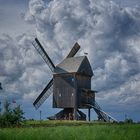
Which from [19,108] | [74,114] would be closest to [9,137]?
[19,108]

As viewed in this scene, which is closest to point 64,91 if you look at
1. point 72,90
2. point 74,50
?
point 72,90

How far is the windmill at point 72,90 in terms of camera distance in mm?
53312

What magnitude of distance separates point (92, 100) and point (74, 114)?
4066 mm

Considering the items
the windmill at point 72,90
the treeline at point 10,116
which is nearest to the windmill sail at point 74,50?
the windmill at point 72,90

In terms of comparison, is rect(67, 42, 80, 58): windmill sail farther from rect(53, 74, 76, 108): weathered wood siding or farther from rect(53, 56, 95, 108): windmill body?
rect(53, 74, 76, 108): weathered wood siding

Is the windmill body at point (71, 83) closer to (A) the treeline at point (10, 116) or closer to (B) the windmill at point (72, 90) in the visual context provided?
(B) the windmill at point (72, 90)

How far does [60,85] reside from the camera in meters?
54.4

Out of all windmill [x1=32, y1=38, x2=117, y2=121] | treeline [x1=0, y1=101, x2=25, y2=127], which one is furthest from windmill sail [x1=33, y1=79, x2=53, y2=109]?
treeline [x1=0, y1=101, x2=25, y2=127]

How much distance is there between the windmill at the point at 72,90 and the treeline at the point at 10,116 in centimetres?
1899

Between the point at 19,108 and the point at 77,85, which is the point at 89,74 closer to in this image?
the point at 77,85

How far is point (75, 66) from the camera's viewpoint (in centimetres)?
5378

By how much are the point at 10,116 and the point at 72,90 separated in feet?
64.2

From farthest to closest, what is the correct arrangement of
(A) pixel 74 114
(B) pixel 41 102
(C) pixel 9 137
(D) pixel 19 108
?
(B) pixel 41 102 → (A) pixel 74 114 → (D) pixel 19 108 → (C) pixel 9 137

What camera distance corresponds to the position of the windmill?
5331 centimetres
